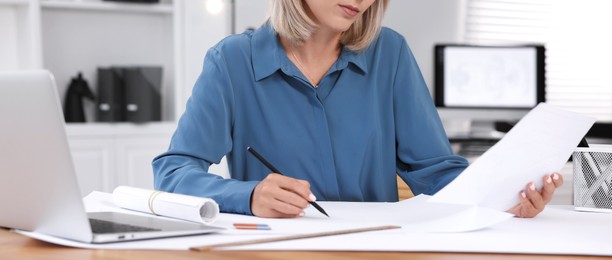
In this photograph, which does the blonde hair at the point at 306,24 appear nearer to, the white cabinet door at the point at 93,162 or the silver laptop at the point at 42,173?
the silver laptop at the point at 42,173

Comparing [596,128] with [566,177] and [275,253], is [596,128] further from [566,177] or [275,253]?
[275,253]

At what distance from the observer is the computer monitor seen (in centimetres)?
454

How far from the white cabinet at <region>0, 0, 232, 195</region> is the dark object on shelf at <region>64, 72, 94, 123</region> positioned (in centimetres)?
7

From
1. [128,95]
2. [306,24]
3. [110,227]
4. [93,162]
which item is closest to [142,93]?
[128,95]

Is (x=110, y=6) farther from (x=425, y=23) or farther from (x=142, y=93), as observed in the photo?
(x=425, y=23)

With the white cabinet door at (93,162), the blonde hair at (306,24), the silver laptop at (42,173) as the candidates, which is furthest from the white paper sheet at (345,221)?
the white cabinet door at (93,162)

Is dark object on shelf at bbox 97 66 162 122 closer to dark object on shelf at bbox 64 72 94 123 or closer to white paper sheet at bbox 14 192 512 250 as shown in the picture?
dark object on shelf at bbox 64 72 94 123

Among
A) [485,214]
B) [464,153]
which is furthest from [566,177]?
[485,214]

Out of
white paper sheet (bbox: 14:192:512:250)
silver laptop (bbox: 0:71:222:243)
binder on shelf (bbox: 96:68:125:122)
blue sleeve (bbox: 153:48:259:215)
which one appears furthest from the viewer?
binder on shelf (bbox: 96:68:125:122)

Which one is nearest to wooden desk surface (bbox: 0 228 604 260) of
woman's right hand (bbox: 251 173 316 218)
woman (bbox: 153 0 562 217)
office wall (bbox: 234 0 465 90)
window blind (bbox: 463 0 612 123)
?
woman's right hand (bbox: 251 173 316 218)

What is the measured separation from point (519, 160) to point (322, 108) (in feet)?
1.97

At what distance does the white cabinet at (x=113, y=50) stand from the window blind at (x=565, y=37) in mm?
1638

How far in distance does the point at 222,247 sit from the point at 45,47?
3.67m

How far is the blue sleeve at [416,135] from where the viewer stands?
71.1 inches
